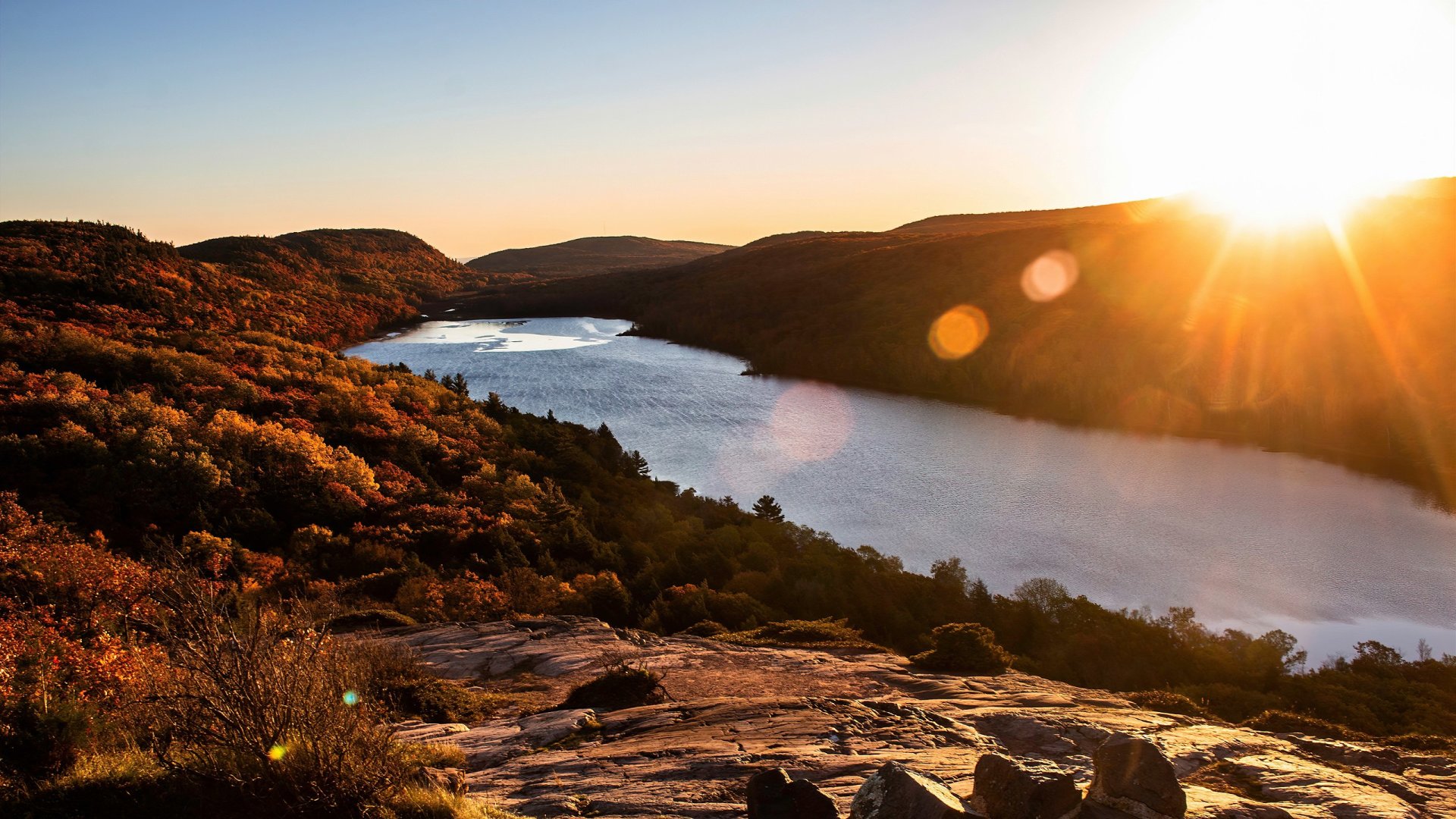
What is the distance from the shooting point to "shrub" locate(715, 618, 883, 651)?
1490cm

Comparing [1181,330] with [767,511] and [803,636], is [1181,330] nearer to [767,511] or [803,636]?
[767,511]

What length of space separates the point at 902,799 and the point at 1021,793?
0.89m

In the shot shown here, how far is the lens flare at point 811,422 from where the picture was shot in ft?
145

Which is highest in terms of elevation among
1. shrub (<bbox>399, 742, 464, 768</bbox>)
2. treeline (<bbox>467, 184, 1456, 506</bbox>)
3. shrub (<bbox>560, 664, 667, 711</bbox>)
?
treeline (<bbox>467, 184, 1456, 506</bbox>)

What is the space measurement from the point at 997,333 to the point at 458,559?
186ft

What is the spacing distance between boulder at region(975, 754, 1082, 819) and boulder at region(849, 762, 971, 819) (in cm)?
37

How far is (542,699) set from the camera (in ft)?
34.8

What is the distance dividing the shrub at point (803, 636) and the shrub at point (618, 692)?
4.32 meters

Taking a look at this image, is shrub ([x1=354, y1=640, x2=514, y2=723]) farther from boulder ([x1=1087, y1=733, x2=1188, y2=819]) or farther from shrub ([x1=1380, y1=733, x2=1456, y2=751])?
shrub ([x1=1380, y1=733, x2=1456, y2=751])

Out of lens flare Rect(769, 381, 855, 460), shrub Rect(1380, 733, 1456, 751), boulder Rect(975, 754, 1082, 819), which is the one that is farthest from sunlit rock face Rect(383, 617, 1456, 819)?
lens flare Rect(769, 381, 855, 460)

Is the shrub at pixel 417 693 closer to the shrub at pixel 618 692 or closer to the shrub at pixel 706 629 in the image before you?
the shrub at pixel 618 692

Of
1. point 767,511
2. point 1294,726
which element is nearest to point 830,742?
point 1294,726

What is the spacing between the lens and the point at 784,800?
512 cm

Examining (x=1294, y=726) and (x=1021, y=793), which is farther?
(x=1294, y=726)
